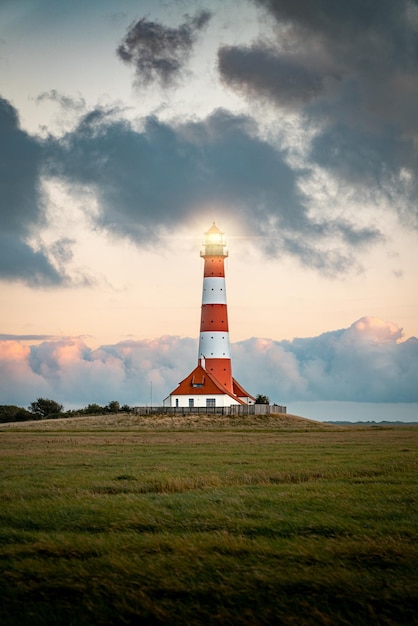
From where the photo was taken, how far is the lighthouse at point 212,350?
8056cm

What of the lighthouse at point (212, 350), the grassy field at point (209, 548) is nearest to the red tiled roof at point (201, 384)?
the lighthouse at point (212, 350)

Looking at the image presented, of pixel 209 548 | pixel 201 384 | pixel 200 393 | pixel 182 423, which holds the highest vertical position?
pixel 201 384

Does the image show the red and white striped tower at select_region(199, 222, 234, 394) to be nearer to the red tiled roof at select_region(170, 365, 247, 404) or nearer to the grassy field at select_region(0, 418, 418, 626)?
the red tiled roof at select_region(170, 365, 247, 404)

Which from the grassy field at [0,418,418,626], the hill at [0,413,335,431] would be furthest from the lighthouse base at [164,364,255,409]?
the grassy field at [0,418,418,626]

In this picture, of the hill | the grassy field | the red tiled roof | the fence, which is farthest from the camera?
the red tiled roof

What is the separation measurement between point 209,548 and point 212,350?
228 feet

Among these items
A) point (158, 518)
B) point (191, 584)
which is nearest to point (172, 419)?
point (158, 518)

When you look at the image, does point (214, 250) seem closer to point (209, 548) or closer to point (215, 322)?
point (215, 322)

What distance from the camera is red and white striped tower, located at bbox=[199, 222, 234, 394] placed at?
264 ft

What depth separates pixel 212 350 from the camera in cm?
8119

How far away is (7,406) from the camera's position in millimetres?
98000

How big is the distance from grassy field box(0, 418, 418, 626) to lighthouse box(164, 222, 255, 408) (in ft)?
189

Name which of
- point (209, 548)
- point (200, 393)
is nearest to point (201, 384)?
point (200, 393)

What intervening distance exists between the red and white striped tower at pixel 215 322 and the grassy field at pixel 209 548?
188 feet
